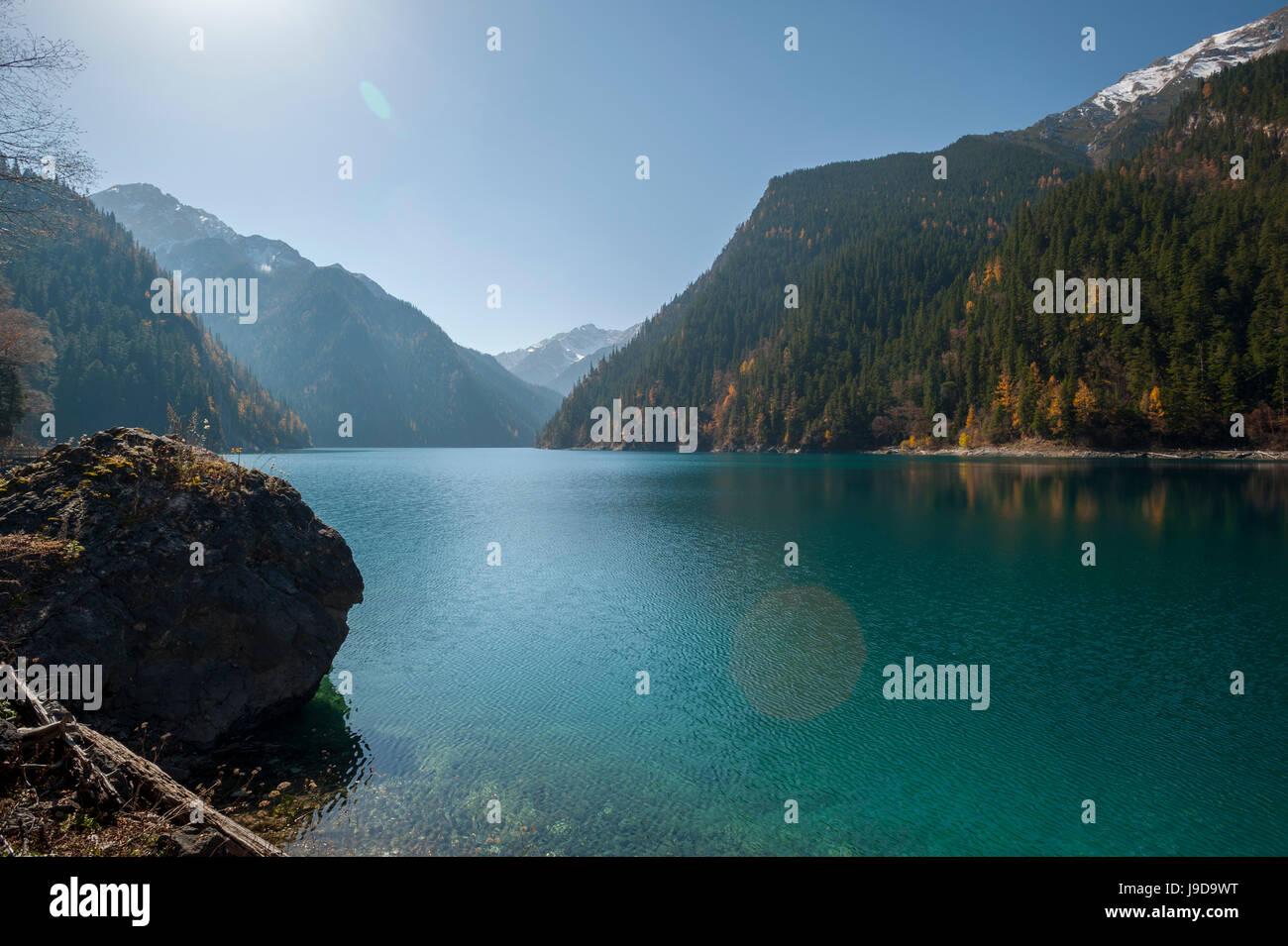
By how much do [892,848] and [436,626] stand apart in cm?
1706

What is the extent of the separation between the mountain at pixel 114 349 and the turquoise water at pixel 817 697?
437 ft

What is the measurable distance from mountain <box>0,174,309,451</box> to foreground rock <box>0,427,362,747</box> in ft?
440

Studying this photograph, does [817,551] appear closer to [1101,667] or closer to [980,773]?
[1101,667]

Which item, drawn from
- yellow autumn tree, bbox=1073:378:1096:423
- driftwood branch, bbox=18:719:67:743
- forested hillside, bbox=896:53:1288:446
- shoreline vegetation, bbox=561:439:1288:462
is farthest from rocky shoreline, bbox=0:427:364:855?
forested hillside, bbox=896:53:1288:446

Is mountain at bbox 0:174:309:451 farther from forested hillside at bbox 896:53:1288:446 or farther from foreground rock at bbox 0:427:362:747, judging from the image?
forested hillside at bbox 896:53:1288:446

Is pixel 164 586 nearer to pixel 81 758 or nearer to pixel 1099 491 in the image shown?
pixel 81 758

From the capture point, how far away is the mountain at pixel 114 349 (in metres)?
138

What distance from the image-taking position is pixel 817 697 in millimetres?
14844

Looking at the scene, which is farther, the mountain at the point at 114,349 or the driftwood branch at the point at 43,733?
the mountain at the point at 114,349

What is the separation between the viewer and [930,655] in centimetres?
1719

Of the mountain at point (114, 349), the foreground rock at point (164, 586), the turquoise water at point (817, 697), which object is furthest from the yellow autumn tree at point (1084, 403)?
the mountain at point (114, 349)

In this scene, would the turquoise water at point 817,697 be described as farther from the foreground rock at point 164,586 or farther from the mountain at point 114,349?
the mountain at point 114,349

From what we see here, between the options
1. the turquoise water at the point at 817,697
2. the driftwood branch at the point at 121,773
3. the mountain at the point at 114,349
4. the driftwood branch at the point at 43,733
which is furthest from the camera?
the mountain at the point at 114,349
